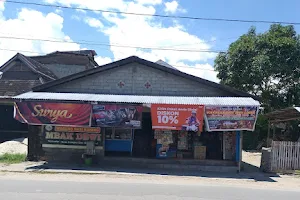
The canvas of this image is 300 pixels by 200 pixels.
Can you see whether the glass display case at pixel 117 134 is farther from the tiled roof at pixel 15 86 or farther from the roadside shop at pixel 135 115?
the tiled roof at pixel 15 86

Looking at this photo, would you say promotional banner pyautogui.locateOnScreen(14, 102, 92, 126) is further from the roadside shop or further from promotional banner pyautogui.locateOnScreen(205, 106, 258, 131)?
promotional banner pyautogui.locateOnScreen(205, 106, 258, 131)

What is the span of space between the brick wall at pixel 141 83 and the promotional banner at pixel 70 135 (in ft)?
7.61

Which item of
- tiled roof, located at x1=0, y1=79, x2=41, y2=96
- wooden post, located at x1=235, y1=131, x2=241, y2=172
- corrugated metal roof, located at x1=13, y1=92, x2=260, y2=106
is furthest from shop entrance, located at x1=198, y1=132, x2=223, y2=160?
tiled roof, located at x1=0, y1=79, x2=41, y2=96

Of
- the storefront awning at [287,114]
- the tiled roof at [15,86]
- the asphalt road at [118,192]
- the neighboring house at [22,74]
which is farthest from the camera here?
the tiled roof at [15,86]

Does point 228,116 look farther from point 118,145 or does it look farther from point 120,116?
point 118,145

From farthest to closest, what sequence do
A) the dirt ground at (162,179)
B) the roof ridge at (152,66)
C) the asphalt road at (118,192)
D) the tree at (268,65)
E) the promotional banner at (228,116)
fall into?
the tree at (268,65) → the roof ridge at (152,66) → the promotional banner at (228,116) → the dirt ground at (162,179) → the asphalt road at (118,192)

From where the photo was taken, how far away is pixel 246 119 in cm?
1493

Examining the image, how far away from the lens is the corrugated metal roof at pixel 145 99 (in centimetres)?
1533

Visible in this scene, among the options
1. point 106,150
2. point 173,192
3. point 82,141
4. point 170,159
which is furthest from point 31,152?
point 173,192

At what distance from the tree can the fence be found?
33.3ft

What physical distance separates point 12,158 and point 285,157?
1363 cm

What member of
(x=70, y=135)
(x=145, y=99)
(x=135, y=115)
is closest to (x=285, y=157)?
(x=145, y=99)

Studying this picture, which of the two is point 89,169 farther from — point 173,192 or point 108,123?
point 173,192

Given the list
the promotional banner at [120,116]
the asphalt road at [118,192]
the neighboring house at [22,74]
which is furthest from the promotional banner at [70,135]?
the neighboring house at [22,74]
